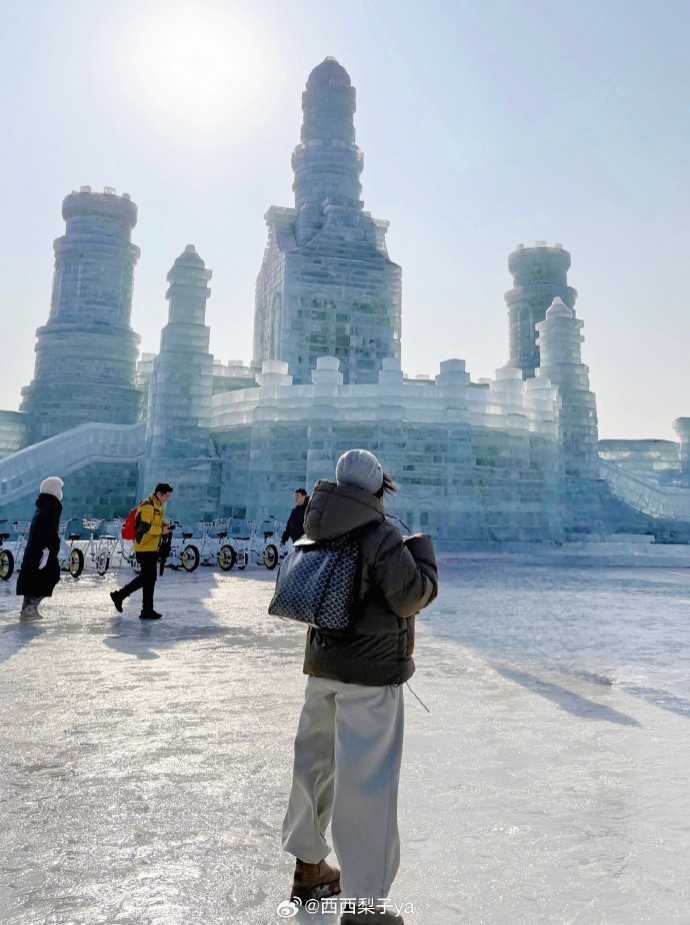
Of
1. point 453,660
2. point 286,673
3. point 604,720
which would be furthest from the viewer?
point 453,660

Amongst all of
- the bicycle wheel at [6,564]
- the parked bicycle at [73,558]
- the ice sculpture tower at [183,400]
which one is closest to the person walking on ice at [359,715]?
the bicycle wheel at [6,564]

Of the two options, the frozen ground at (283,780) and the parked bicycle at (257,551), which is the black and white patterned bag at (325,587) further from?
the parked bicycle at (257,551)

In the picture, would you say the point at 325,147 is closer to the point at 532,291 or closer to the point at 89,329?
the point at 89,329

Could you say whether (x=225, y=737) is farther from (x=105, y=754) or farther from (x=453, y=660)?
(x=453, y=660)

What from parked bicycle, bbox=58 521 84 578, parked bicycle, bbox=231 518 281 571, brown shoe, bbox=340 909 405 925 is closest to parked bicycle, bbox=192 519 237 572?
parked bicycle, bbox=231 518 281 571

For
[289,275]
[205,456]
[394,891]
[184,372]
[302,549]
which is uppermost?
[289,275]

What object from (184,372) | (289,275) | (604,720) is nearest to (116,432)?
(184,372)

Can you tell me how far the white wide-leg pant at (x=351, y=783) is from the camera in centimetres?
224

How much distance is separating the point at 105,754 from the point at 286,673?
2.18m

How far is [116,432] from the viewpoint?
31.2m

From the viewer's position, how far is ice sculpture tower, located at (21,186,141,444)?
44750 millimetres

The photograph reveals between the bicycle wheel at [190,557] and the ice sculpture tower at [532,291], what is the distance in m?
42.8

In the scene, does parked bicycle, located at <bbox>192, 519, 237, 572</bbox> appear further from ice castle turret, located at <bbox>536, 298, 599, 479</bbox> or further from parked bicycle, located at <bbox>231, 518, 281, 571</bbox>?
ice castle turret, located at <bbox>536, 298, 599, 479</bbox>

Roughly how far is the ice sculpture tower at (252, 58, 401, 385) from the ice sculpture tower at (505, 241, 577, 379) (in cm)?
1792
